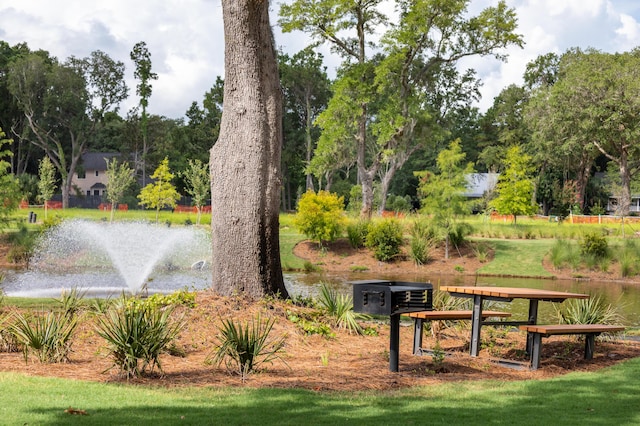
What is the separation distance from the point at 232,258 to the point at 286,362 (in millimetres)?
2643

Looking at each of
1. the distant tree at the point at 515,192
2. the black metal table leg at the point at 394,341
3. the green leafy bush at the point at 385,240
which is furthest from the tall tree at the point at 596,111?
the black metal table leg at the point at 394,341

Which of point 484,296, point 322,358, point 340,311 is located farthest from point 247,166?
point 484,296

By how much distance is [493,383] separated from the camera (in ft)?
25.8

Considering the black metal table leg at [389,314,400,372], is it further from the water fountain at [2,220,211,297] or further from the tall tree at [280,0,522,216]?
the tall tree at [280,0,522,216]

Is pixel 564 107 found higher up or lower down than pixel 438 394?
higher up

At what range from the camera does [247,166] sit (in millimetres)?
10961

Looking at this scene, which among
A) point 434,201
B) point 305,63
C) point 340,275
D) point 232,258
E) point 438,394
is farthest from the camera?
point 305,63

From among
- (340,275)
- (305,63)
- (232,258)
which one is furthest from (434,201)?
(305,63)

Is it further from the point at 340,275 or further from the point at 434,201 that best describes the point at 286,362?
the point at 434,201

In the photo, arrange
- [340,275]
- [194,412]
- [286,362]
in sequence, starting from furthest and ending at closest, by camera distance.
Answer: [340,275] → [286,362] → [194,412]

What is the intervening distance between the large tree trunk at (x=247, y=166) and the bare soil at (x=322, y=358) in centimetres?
51

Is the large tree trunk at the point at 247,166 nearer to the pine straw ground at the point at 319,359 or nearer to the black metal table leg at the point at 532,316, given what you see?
the pine straw ground at the point at 319,359

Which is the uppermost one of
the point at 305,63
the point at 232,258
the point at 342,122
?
the point at 305,63

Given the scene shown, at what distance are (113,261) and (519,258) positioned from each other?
15864 mm
